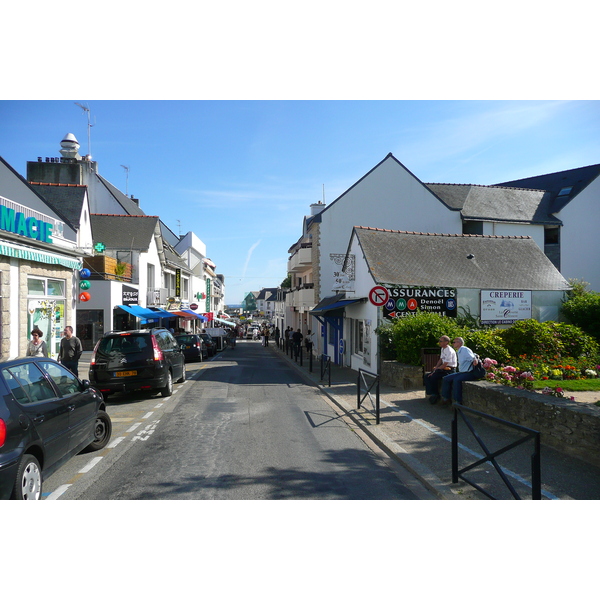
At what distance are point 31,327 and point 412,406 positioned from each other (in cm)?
1113

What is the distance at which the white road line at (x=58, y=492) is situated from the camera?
5.12 metres

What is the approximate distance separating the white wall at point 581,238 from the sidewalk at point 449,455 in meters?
24.1

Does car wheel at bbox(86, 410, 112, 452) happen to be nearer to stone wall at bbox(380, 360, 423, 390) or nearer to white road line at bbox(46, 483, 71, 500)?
white road line at bbox(46, 483, 71, 500)

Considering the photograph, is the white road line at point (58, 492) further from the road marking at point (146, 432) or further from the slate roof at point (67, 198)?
the slate roof at point (67, 198)

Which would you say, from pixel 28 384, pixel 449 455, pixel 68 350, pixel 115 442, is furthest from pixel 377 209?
pixel 28 384

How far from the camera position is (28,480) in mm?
→ 4648

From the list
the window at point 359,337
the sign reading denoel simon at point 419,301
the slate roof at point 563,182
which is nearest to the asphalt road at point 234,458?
the sign reading denoel simon at point 419,301

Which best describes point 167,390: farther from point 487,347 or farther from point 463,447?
point 487,347

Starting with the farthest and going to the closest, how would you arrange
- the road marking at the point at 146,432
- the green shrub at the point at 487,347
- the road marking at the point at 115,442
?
1. the green shrub at the point at 487,347
2. the road marking at the point at 146,432
3. the road marking at the point at 115,442

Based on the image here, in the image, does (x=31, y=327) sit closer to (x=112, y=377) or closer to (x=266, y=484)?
(x=112, y=377)

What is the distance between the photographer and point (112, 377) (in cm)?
1141

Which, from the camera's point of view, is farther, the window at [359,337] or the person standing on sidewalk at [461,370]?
the window at [359,337]

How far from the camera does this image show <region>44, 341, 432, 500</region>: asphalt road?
17.5 ft
